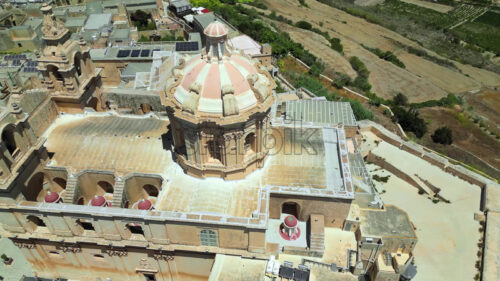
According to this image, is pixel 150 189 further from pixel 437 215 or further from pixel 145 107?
pixel 437 215

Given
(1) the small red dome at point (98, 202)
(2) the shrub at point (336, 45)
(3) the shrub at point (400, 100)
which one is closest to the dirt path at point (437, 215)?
(3) the shrub at point (400, 100)

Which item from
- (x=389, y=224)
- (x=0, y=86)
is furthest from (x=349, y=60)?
(x=0, y=86)

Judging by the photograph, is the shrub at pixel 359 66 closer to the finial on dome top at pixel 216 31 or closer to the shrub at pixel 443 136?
the shrub at pixel 443 136

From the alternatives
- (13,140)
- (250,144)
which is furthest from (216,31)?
(13,140)

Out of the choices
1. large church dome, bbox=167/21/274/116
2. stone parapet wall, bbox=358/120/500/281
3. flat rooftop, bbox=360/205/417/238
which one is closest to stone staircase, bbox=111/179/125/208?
large church dome, bbox=167/21/274/116

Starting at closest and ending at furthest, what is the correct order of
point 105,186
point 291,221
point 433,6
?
point 291,221
point 105,186
point 433,6

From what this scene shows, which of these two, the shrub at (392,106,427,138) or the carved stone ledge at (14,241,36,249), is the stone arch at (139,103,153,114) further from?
the shrub at (392,106,427,138)
